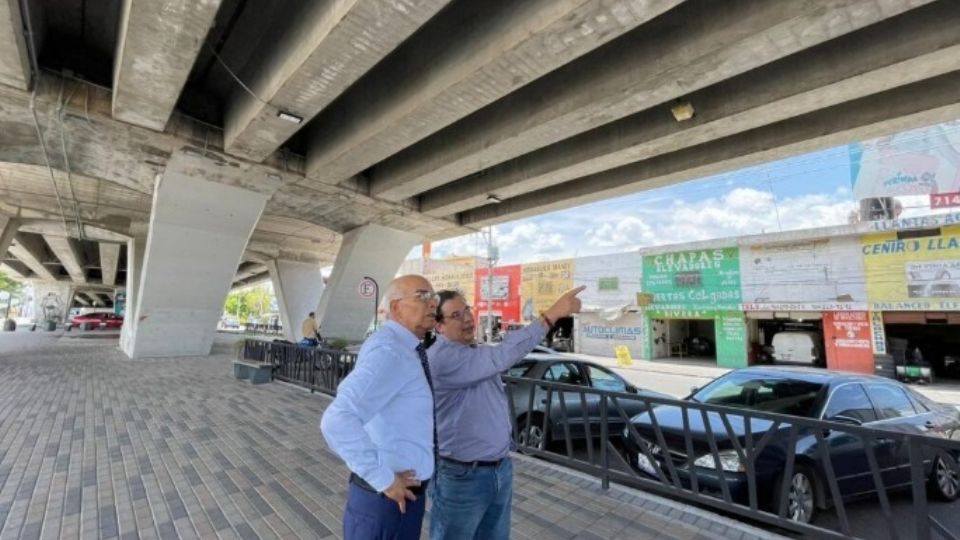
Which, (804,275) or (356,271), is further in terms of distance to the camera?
(804,275)

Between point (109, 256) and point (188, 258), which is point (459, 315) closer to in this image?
point (188, 258)

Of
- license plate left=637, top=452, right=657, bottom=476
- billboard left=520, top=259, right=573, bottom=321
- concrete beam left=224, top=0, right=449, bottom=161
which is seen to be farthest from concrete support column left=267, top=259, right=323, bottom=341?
license plate left=637, top=452, right=657, bottom=476

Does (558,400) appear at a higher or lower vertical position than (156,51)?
lower

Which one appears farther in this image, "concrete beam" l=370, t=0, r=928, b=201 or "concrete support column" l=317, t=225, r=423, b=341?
"concrete support column" l=317, t=225, r=423, b=341

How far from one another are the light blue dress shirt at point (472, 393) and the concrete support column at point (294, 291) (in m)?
25.3

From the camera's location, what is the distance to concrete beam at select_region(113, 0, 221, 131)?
558 cm

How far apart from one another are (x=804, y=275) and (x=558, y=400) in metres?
17.9

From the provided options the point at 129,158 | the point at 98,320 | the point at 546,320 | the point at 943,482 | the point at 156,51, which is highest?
the point at 156,51

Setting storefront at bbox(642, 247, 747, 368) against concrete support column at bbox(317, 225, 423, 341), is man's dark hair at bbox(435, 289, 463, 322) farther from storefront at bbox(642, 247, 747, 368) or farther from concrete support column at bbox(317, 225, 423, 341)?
storefront at bbox(642, 247, 747, 368)

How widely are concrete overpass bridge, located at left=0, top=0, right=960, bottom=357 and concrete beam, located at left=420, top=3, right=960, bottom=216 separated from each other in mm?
27

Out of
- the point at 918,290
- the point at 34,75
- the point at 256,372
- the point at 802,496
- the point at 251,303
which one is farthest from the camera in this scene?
the point at 251,303

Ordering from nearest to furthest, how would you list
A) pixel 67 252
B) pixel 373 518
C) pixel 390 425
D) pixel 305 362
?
pixel 373 518, pixel 390 425, pixel 305 362, pixel 67 252

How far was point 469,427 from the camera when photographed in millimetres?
2045

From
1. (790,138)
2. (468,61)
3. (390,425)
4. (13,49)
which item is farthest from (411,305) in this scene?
(790,138)
